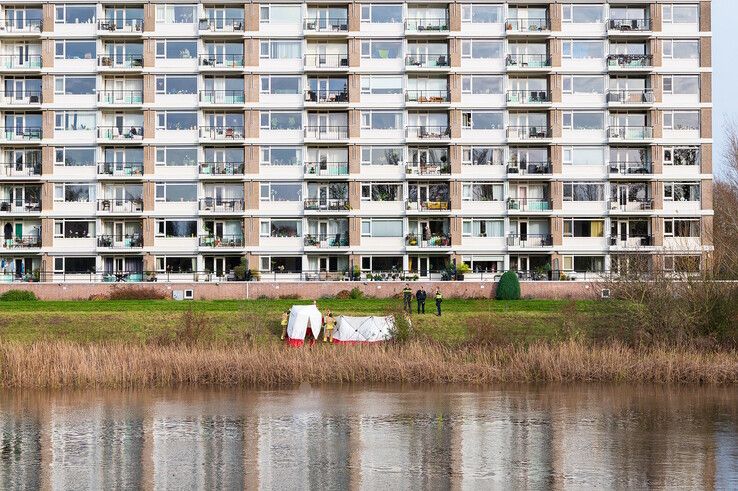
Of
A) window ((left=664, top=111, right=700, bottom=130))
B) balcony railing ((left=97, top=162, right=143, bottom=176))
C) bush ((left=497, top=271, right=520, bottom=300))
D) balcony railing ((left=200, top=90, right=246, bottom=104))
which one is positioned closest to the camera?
bush ((left=497, top=271, right=520, bottom=300))

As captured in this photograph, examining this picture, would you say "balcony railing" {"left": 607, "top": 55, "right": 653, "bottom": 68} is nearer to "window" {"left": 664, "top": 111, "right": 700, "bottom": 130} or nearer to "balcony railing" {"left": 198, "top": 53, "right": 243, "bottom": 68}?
"window" {"left": 664, "top": 111, "right": 700, "bottom": 130}

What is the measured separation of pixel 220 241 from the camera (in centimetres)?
Answer: 7519

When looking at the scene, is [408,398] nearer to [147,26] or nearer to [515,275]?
[515,275]

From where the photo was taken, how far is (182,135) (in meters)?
75.3

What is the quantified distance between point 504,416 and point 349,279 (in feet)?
141

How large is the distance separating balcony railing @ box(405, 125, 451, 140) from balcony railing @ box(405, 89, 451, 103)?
1.91 metres

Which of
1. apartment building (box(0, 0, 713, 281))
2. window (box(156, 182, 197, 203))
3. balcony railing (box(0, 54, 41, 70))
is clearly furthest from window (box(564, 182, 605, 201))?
balcony railing (box(0, 54, 41, 70))

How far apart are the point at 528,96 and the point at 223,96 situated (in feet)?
71.4

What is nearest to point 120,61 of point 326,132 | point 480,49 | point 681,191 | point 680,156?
point 326,132

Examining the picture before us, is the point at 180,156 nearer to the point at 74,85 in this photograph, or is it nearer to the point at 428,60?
the point at 74,85

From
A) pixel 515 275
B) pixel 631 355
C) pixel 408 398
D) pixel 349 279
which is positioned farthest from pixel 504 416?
pixel 349 279

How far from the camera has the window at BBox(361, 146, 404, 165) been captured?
248ft

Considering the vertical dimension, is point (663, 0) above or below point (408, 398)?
above

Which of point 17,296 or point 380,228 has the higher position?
point 380,228
